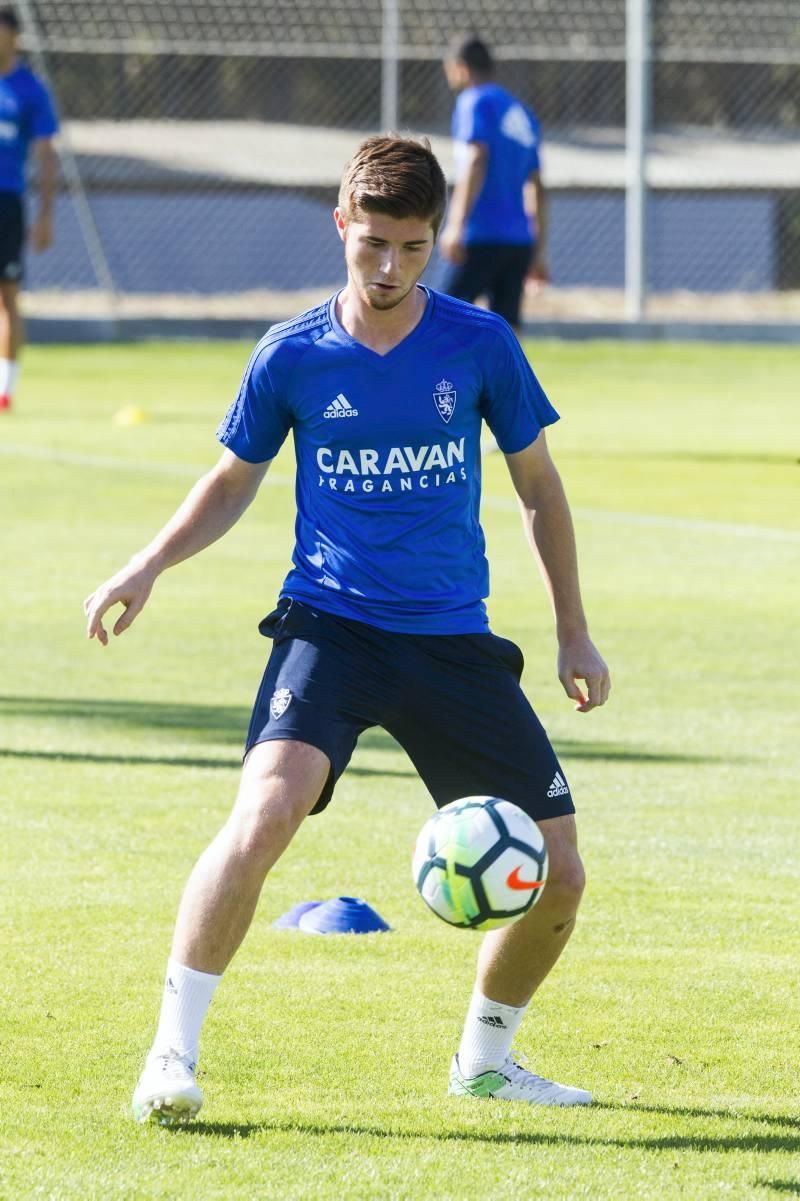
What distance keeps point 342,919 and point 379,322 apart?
181 centimetres

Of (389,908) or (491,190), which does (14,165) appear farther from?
(389,908)

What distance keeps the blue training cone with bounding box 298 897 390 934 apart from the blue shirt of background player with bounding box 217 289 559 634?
134 cm

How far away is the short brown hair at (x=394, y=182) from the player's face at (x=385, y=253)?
2 cm

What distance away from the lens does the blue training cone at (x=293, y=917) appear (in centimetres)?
595

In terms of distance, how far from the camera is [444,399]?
15.5ft

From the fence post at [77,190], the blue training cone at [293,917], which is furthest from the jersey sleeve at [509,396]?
the fence post at [77,190]

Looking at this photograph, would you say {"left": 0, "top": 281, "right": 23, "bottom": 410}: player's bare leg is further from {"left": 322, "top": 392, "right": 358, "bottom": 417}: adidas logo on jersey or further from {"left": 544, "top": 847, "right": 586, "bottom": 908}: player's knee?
{"left": 544, "top": 847, "right": 586, "bottom": 908}: player's knee

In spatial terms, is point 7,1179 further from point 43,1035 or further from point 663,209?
point 663,209

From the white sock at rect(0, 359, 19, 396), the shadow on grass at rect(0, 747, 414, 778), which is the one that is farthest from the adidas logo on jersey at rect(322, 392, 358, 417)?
the white sock at rect(0, 359, 19, 396)

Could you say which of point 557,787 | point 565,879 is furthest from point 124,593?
point 565,879

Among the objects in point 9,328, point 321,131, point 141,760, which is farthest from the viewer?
point 321,131

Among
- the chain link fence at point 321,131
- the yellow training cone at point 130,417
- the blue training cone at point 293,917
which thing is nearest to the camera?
the blue training cone at point 293,917

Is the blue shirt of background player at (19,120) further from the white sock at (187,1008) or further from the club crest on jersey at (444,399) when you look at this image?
the white sock at (187,1008)

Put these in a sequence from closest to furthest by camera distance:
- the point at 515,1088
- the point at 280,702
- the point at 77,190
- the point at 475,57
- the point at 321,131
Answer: the point at 280,702
the point at 515,1088
the point at 475,57
the point at 77,190
the point at 321,131
